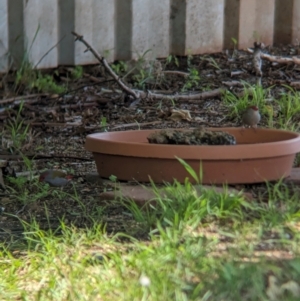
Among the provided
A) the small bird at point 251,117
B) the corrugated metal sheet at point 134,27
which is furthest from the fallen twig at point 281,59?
the small bird at point 251,117

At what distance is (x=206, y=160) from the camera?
3.29 metres

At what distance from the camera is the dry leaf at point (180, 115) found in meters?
4.98

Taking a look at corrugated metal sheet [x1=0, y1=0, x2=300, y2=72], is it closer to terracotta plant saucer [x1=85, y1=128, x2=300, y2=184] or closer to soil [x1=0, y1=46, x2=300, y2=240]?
soil [x1=0, y1=46, x2=300, y2=240]

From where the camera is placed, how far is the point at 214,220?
9.46 feet

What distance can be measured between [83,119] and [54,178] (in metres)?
1.45

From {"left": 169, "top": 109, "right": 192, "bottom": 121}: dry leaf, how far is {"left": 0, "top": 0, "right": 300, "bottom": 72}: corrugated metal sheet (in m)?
1.32

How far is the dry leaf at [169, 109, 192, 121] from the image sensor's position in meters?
4.98

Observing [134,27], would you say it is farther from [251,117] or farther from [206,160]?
[206,160]

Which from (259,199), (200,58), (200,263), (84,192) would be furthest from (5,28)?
(200,263)

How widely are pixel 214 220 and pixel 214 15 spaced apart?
391 cm

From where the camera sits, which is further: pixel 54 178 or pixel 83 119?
pixel 83 119

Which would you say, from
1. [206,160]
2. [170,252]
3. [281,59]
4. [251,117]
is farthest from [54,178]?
[281,59]

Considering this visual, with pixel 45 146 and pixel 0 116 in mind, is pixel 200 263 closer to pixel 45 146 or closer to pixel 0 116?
pixel 45 146

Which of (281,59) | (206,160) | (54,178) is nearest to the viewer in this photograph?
(206,160)
